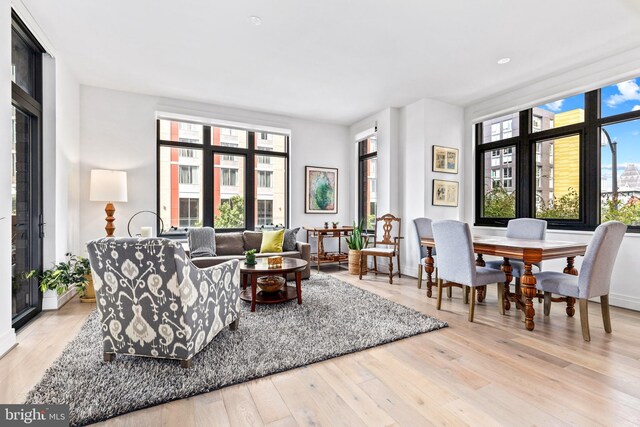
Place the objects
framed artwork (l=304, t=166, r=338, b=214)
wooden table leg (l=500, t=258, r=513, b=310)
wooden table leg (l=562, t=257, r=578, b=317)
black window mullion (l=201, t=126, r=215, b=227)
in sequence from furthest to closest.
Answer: framed artwork (l=304, t=166, r=338, b=214), black window mullion (l=201, t=126, r=215, b=227), wooden table leg (l=500, t=258, r=513, b=310), wooden table leg (l=562, t=257, r=578, b=317)

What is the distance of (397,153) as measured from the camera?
5133 mm

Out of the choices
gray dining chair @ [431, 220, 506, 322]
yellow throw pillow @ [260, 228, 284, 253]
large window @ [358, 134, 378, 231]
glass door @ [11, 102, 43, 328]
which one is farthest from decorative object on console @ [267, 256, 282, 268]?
large window @ [358, 134, 378, 231]

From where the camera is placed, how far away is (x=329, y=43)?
307cm

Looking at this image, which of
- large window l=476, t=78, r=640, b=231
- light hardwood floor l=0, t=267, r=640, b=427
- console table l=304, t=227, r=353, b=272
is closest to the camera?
light hardwood floor l=0, t=267, r=640, b=427

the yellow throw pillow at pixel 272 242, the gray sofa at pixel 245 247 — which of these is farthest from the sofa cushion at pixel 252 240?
the yellow throw pillow at pixel 272 242

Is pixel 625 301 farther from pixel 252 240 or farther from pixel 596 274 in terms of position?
pixel 252 240

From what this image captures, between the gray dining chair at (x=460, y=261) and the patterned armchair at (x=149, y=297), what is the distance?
2.15m

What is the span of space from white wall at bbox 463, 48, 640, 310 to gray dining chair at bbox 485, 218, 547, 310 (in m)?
0.54

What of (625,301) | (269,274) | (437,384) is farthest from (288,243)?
(625,301)

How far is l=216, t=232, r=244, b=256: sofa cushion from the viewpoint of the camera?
449 centimetres

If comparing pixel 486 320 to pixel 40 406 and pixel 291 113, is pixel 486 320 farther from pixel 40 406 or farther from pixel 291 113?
pixel 291 113

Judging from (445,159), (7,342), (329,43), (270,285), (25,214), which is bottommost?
(7,342)

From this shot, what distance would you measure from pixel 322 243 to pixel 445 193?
87.6 inches

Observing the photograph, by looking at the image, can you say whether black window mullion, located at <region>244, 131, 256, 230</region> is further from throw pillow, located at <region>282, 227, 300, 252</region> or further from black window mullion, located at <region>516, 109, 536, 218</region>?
black window mullion, located at <region>516, 109, 536, 218</region>
